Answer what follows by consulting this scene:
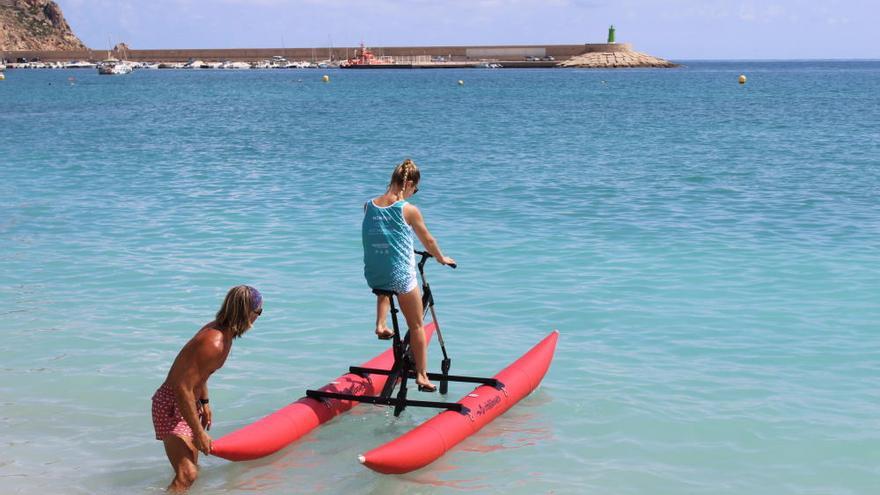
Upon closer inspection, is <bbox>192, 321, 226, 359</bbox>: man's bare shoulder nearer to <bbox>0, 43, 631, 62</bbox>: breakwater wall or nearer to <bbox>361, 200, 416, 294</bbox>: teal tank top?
<bbox>361, 200, 416, 294</bbox>: teal tank top

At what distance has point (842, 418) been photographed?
7785 mm

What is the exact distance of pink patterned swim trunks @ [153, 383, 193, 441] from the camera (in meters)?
5.89

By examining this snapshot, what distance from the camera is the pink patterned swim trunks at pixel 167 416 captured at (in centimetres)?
589

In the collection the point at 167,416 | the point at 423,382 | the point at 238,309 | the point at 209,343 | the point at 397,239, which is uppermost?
the point at 397,239

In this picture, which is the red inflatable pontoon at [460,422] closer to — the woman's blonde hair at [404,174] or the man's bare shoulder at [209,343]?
the man's bare shoulder at [209,343]

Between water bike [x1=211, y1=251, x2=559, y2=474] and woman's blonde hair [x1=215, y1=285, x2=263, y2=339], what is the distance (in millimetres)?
1081

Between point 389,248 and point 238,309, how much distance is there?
154 centimetres

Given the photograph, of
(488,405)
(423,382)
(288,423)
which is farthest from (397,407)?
(288,423)

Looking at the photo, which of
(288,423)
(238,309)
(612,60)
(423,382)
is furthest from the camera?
(612,60)

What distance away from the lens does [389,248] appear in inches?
271

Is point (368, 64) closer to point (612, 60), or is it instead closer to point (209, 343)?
point (612, 60)

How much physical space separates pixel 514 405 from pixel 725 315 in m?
3.84

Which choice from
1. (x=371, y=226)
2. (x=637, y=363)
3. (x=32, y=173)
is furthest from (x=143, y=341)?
(x=32, y=173)

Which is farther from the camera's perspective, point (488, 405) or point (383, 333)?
point (488, 405)
